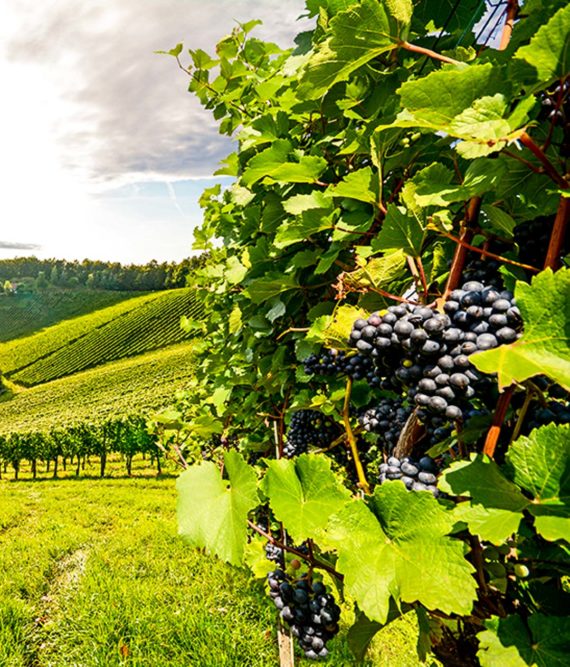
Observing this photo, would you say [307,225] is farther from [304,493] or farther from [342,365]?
[304,493]

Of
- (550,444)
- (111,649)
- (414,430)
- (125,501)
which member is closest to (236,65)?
(414,430)

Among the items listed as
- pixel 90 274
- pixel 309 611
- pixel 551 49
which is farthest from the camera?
pixel 90 274

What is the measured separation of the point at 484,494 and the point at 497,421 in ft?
0.46

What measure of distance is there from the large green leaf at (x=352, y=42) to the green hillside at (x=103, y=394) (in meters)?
40.7

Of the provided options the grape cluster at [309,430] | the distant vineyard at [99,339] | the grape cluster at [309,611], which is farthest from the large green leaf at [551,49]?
the distant vineyard at [99,339]

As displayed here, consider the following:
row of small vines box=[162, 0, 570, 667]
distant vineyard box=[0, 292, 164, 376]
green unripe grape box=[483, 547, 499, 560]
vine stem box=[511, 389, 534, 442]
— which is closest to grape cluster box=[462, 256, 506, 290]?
row of small vines box=[162, 0, 570, 667]

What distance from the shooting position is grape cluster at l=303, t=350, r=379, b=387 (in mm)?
1220

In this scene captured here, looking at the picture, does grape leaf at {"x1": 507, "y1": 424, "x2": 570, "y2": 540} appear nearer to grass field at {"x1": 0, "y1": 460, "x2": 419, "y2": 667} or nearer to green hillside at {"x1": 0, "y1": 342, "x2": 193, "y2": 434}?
grass field at {"x1": 0, "y1": 460, "x2": 419, "y2": 667}

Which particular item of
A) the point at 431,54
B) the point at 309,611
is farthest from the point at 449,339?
the point at 309,611

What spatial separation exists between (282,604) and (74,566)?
764 cm

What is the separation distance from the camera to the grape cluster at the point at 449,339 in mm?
772

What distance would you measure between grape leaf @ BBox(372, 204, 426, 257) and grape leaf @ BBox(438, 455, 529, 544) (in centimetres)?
48

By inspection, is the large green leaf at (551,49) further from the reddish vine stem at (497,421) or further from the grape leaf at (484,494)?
the grape leaf at (484,494)

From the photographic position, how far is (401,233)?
96cm
